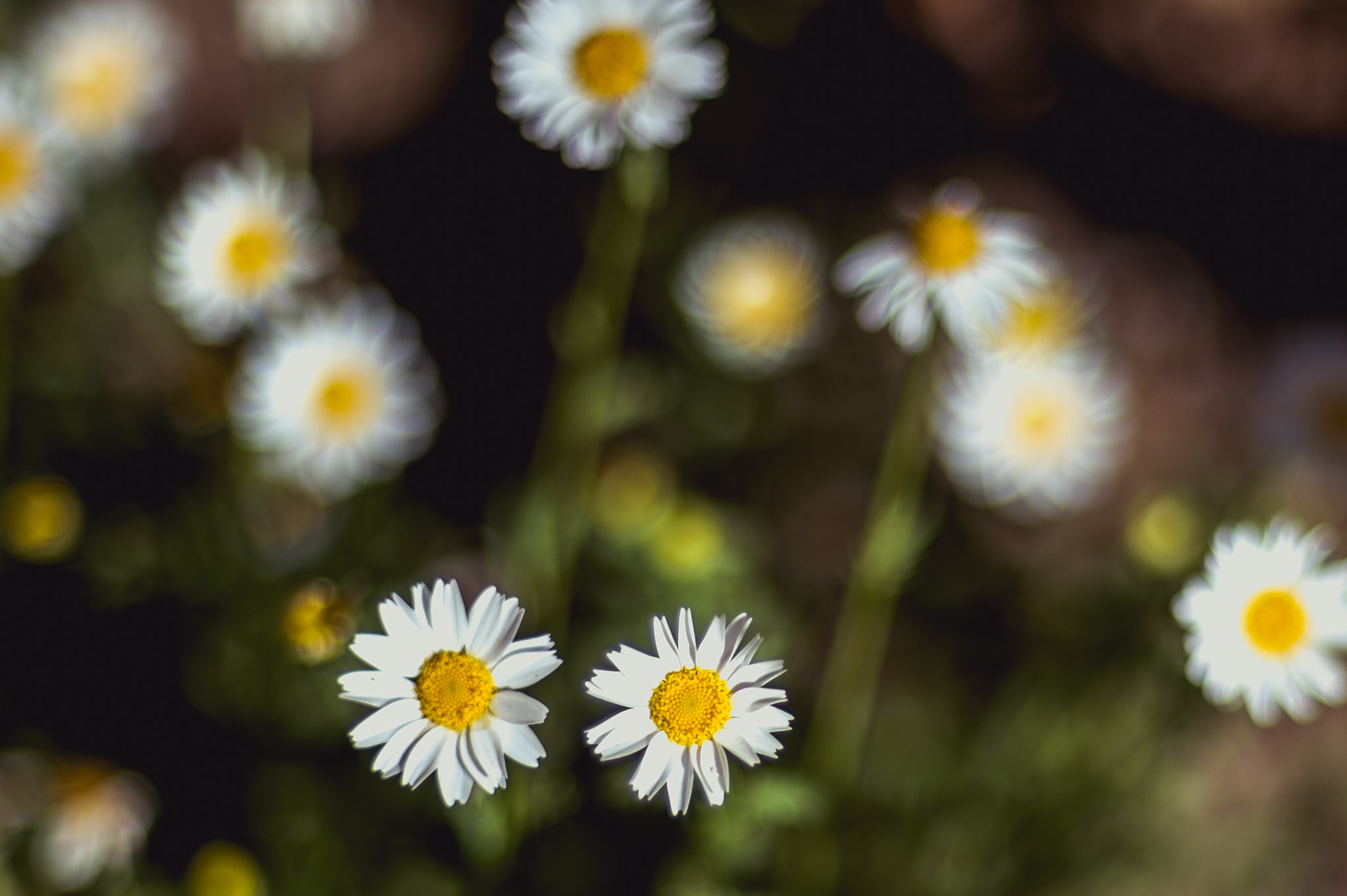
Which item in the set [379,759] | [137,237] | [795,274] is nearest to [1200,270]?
[795,274]

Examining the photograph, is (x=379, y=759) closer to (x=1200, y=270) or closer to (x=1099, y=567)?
(x=1099, y=567)

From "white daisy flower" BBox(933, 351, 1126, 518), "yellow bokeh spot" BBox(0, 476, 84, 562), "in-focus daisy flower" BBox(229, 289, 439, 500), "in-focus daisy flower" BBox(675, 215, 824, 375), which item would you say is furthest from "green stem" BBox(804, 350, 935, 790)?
"yellow bokeh spot" BBox(0, 476, 84, 562)

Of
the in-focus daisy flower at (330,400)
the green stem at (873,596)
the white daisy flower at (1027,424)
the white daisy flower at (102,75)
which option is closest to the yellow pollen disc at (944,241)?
the green stem at (873,596)

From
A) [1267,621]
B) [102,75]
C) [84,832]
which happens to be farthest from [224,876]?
[102,75]

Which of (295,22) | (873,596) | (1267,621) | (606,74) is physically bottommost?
(1267,621)

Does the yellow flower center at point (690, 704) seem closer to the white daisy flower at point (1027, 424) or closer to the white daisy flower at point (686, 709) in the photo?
the white daisy flower at point (686, 709)

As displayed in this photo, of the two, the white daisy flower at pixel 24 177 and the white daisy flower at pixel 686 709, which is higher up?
the white daisy flower at pixel 24 177

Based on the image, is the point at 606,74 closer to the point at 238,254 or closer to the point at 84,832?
the point at 238,254

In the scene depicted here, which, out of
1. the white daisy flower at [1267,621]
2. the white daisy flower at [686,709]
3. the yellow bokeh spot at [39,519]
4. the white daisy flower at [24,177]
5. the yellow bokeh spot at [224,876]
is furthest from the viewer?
the white daisy flower at [24,177]

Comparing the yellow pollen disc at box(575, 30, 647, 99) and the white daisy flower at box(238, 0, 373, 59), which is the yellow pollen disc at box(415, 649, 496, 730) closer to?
the yellow pollen disc at box(575, 30, 647, 99)
